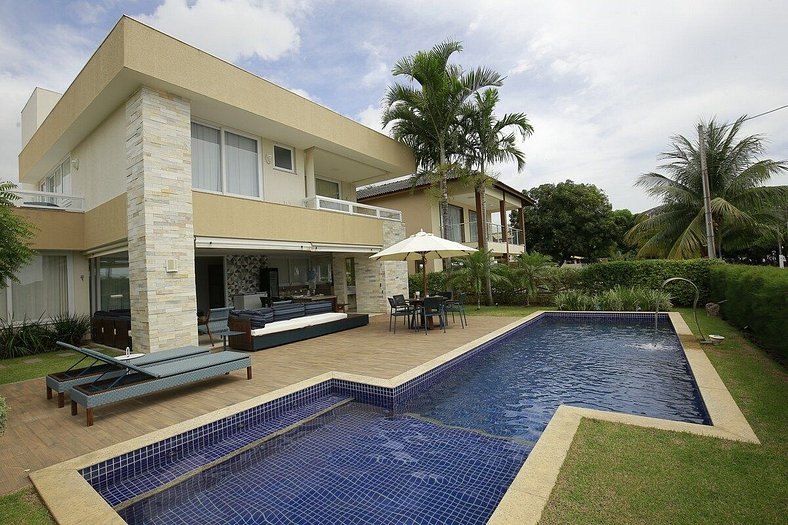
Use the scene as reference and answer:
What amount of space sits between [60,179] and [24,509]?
17.2 meters

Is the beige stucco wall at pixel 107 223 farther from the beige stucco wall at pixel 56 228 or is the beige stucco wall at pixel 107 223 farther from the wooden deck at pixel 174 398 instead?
the wooden deck at pixel 174 398

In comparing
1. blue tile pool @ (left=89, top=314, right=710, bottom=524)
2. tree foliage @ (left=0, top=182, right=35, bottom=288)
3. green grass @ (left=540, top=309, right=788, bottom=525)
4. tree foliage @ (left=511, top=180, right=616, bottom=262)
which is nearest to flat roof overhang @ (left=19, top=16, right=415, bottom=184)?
tree foliage @ (left=0, top=182, right=35, bottom=288)

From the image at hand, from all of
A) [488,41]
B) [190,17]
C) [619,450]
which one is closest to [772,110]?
[488,41]

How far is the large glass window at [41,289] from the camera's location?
12211 millimetres

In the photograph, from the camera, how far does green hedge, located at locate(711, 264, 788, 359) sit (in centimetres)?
684

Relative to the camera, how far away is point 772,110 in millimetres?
14078

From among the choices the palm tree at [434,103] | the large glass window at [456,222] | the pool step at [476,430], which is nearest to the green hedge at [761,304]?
the pool step at [476,430]

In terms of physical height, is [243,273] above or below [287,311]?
above

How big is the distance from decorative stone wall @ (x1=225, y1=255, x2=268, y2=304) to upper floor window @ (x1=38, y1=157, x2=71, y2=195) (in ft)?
20.5

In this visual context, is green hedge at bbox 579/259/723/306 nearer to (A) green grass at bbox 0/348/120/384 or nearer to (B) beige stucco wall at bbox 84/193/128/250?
(B) beige stucco wall at bbox 84/193/128/250

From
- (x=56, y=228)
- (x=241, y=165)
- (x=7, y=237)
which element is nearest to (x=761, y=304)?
(x=241, y=165)

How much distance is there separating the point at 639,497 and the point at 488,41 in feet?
45.0

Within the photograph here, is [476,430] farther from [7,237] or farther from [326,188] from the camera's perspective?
[326,188]

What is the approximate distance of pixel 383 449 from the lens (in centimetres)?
476
